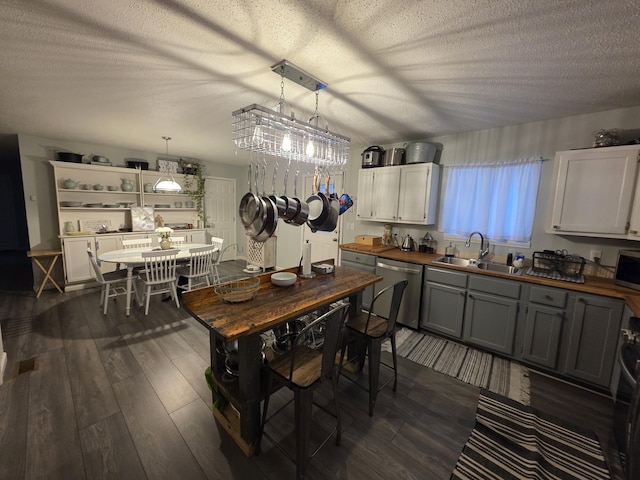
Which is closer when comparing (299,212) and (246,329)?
(246,329)

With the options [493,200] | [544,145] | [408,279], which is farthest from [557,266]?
[408,279]

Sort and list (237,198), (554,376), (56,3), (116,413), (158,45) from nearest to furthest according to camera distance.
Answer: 1. (56,3)
2. (158,45)
3. (116,413)
4. (554,376)
5. (237,198)

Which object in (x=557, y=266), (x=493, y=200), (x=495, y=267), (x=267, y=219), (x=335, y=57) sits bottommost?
(x=495, y=267)

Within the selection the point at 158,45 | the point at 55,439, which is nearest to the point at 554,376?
the point at 55,439

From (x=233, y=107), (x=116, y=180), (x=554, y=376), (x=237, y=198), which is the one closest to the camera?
(x=554, y=376)

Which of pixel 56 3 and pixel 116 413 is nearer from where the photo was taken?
pixel 56 3

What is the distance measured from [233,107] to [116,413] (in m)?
2.78

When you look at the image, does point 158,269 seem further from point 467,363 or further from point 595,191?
point 595,191

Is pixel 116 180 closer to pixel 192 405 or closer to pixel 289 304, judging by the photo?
pixel 192 405

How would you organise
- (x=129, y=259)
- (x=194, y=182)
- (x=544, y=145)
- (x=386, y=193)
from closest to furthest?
(x=544, y=145), (x=129, y=259), (x=386, y=193), (x=194, y=182)

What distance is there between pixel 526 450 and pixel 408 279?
171 cm

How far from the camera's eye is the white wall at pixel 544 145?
2.36 meters

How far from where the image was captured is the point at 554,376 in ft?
7.69

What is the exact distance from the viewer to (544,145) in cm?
267
